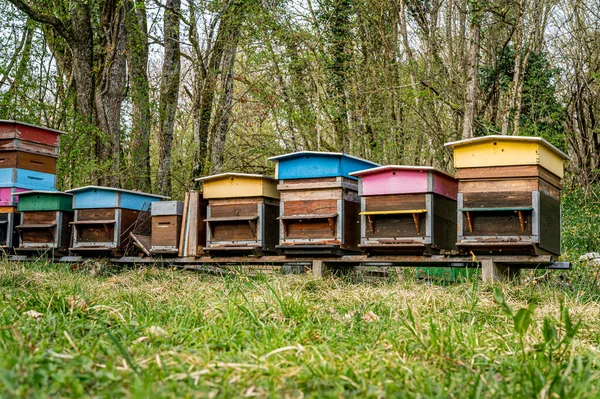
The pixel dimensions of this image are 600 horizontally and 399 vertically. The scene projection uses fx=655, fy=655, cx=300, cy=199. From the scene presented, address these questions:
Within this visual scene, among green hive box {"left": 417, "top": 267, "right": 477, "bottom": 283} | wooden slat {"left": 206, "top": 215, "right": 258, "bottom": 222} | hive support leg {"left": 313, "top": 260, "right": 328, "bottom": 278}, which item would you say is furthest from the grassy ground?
green hive box {"left": 417, "top": 267, "right": 477, "bottom": 283}

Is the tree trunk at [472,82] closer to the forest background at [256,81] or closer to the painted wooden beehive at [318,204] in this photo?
the forest background at [256,81]

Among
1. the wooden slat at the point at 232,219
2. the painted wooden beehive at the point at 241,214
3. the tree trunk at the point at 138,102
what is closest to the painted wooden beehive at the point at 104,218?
the painted wooden beehive at the point at 241,214

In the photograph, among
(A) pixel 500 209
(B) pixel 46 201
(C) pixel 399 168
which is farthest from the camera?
(B) pixel 46 201

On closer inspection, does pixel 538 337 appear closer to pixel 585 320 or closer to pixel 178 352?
pixel 585 320

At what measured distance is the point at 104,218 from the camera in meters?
8.58

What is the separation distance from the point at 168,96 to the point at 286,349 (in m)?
11.1

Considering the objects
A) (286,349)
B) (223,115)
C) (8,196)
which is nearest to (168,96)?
(223,115)

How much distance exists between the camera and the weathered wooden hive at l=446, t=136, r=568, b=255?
20.3 feet

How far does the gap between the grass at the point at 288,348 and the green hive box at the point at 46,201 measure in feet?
14.3

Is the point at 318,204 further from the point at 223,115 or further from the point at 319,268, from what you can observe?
the point at 223,115

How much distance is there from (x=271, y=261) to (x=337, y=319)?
3.50 meters

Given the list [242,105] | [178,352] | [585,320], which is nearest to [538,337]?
[585,320]

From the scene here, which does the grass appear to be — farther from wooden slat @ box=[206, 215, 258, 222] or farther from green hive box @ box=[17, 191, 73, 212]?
green hive box @ box=[17, 191, 73, 212]

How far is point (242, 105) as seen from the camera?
53.4ft
